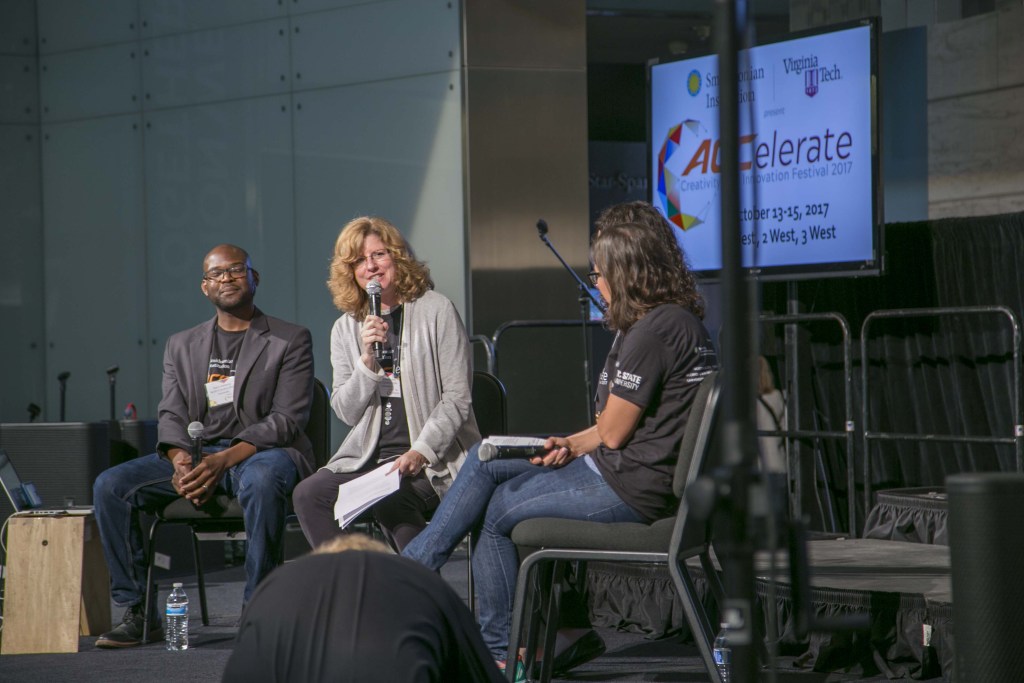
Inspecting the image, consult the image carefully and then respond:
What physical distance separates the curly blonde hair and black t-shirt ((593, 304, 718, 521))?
1.08 metres

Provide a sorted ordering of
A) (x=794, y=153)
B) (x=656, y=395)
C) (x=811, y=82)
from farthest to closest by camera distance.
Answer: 1. (x=794, y=153)
2. (x=811, y=82)
3. (x=656, y=395)

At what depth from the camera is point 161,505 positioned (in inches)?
155

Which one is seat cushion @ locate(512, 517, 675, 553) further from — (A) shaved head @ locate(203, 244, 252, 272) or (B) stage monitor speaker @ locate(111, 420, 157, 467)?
(B) stage monitor speaker @ locate(111, 420, 157, 467)

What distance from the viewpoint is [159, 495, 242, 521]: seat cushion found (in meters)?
3.86

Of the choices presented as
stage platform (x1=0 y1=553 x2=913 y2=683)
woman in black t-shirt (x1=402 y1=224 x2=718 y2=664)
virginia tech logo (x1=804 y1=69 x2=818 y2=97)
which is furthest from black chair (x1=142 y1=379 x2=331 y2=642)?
virginia tech logo (x1=804 y1=69 x2=818 y2=97)

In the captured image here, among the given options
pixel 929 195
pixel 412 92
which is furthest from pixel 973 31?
pixel 412 92

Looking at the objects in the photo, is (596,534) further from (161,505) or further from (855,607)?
(161,505)

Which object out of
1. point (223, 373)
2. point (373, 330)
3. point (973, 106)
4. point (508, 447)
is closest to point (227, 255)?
point (223, 373)

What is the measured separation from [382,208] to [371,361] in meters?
2.69

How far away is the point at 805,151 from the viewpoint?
4.93m

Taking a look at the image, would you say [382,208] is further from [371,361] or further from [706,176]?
[371,361]

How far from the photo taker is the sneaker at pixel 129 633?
12.8 feet

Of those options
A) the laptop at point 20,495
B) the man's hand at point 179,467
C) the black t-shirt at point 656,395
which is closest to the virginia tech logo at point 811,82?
the black t-shirt at point 656,395

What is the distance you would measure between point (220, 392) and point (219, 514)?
43 centimetres
